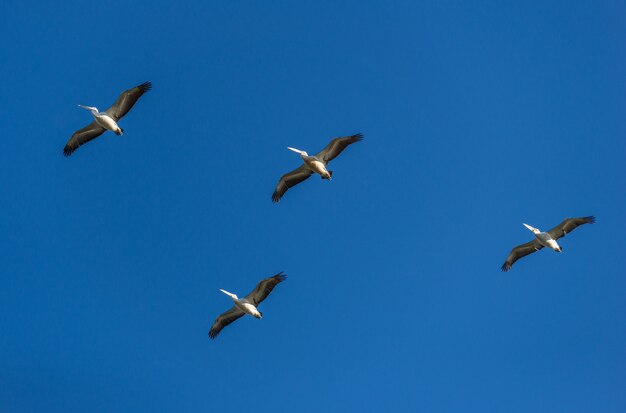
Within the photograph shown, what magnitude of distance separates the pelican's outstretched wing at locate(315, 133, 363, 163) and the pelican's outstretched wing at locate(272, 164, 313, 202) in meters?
1.03

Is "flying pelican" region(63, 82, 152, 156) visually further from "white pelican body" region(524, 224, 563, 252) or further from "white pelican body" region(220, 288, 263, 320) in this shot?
"white pelican body" region(524, 224, 563, 252)

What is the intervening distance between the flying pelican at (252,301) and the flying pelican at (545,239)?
997cm

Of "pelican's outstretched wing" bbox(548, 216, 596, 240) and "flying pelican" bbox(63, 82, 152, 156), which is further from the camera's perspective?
"pelican's outstretched wing" bbox(548, 216, 596, 240)

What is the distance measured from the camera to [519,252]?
37.5 meters

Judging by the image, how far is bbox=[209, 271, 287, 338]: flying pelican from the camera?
3316cm

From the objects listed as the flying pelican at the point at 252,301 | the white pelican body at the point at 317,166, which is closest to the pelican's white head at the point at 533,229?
the white pelican body at the point at 317,166

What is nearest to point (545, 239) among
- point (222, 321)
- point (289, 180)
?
point (289, 180)

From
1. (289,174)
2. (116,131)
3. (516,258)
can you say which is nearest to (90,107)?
(116,131)

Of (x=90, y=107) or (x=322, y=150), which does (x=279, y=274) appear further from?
(x=90, y=107)

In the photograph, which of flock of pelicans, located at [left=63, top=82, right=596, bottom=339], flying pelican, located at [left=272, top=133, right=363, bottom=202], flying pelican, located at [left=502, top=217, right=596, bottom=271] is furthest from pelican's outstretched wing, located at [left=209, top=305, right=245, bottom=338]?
flying pelican, located at [left=502, top=217, right=596, bottom=271]

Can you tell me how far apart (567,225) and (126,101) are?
16.9 metres

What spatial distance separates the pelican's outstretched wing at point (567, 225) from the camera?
35.0 metres

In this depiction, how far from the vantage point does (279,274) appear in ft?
108

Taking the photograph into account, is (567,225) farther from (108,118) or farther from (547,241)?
(108,118)
